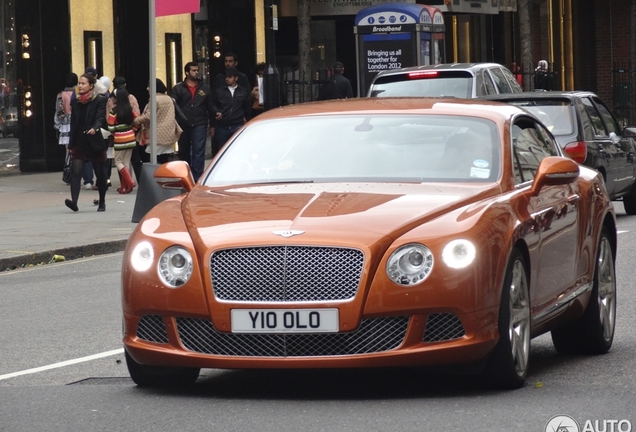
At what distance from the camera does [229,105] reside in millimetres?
23016

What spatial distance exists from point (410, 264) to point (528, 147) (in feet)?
6.55

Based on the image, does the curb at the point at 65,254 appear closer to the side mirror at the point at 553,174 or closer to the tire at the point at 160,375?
the tire at the point at 160,375

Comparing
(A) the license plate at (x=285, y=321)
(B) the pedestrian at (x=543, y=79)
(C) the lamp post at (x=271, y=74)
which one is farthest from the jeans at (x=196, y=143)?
(B) the pedestrian at (x=543, y=79)

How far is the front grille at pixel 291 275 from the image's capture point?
666 cm

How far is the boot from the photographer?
22453mm

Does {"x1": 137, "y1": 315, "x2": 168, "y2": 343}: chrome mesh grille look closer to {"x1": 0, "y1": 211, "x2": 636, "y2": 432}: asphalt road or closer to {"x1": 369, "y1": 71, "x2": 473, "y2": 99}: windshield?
{"x1": 0, "y1": 211, "x2": 636, "y2": 432}: asphalt road

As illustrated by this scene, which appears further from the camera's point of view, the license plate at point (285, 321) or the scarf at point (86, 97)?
the scarf at point (86, 97)

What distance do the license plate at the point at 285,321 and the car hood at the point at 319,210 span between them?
317mm

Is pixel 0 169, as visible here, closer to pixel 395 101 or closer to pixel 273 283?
pixel 395 101

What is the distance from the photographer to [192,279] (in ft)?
22.3

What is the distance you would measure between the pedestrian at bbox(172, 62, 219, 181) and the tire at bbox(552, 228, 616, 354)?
14527 mm

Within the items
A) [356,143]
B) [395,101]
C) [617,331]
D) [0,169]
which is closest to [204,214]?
[356,143]

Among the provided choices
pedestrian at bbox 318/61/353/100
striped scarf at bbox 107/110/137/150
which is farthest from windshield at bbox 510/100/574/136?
pedestrian at bbox 318/61/353/100

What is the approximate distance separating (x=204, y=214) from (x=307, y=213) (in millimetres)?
555
